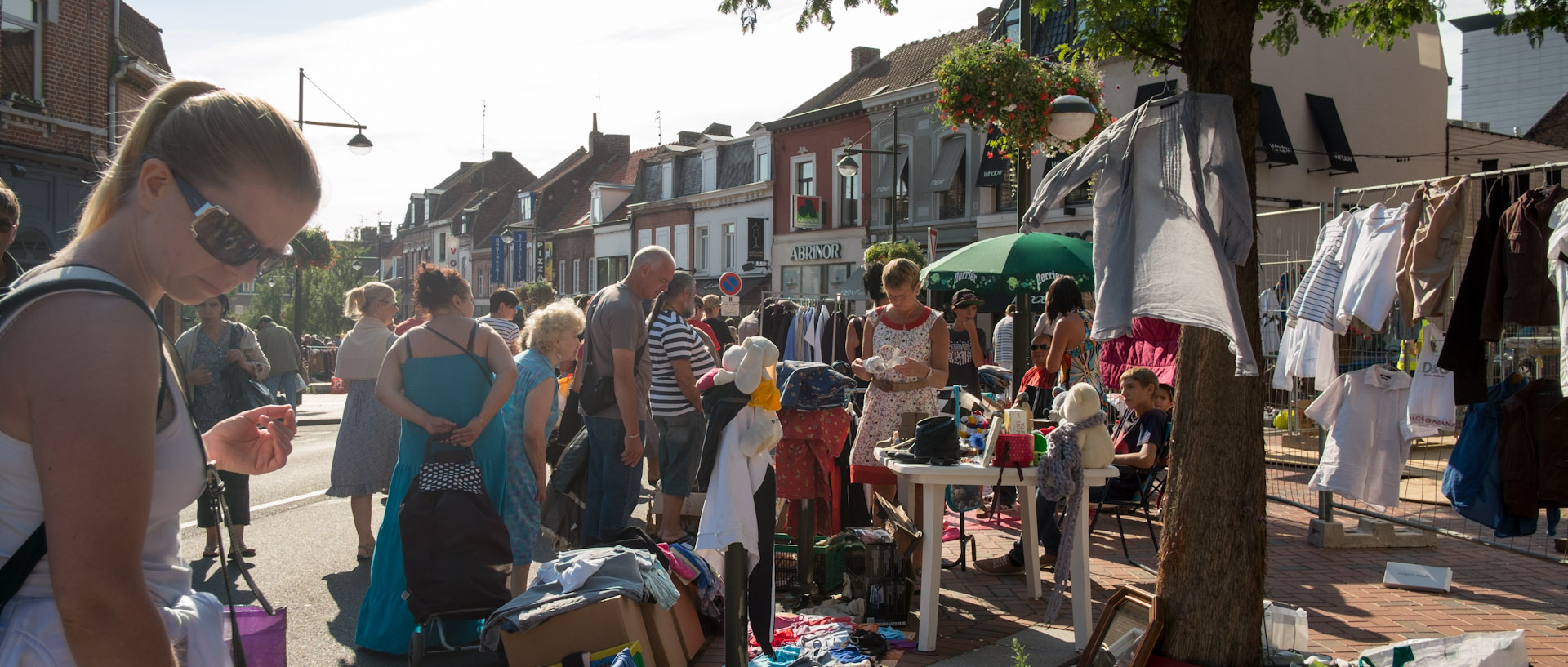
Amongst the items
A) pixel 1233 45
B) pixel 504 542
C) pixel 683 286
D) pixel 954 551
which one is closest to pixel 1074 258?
pixel 954 551

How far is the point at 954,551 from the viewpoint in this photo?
21.9 feet

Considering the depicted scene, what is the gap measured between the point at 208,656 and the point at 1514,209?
20.2 ft

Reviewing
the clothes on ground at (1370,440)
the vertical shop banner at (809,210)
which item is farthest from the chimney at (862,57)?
the clothes on ground at (1370,440)

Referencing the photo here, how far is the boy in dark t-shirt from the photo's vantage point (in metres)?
6.13

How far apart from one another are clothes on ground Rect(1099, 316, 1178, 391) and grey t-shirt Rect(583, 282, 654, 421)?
3.67 meters

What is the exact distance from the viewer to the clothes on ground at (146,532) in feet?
4.04

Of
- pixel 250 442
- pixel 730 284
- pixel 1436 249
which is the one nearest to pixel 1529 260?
pixel 1436 249

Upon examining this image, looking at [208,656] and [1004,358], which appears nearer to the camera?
[208,656]

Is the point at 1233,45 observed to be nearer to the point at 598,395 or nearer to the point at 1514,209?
the point at 1514,209

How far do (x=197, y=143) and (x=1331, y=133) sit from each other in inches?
962

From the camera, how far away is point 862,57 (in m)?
33.9

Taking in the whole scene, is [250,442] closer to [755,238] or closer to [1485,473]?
[1485,473]

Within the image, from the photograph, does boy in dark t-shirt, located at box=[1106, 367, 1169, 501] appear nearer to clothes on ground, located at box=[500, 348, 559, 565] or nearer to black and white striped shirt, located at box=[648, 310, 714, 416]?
black and white striped shirt, located at box=[648, 310, 714, 416]

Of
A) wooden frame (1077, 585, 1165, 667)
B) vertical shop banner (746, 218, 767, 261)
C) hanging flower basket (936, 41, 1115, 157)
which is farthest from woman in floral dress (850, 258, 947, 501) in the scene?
vertical shop banner (746, 218, 767, 261)
